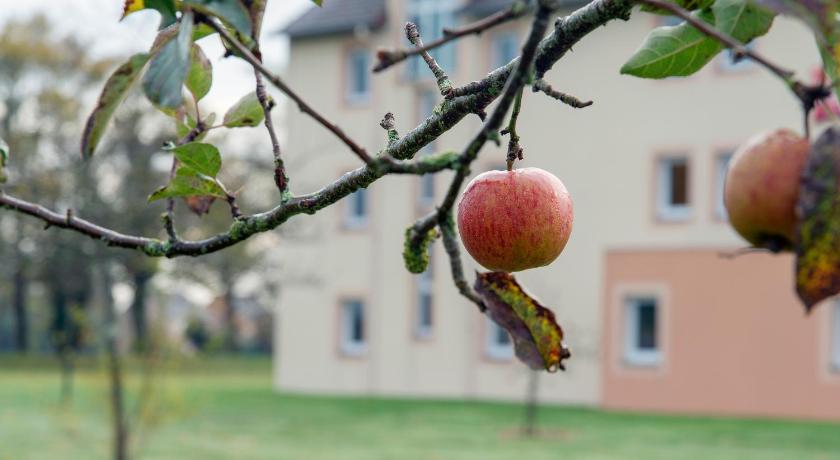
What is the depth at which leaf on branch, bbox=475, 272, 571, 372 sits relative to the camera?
1.16m

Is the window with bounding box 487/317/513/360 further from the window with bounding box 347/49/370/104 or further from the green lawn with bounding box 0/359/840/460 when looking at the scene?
the window with bounding box 347/49/370/104

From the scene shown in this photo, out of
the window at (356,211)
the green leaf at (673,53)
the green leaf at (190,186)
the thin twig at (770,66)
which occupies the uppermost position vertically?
the window at (356,211)

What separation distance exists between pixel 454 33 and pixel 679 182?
2073 centimetres

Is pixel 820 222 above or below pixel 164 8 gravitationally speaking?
below

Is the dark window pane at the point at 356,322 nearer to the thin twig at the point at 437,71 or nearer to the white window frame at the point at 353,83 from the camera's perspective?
the white window frame at the point at 353,83

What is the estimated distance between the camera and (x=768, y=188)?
0.83 m

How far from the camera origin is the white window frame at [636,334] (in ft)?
68.8

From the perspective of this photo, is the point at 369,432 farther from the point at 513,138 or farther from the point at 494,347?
the point at 513,138

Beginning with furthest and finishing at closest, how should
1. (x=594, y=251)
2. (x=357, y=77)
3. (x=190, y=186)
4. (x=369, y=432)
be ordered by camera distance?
(x=357, y=77), (x=594, y=251), (x=369, y=432), (x=190, y=186)

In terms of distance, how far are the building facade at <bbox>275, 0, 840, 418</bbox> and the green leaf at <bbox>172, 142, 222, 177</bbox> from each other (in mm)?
16011

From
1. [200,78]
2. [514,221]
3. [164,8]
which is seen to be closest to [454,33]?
[164,8]

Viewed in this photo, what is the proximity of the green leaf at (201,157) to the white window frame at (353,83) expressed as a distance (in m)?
23.2

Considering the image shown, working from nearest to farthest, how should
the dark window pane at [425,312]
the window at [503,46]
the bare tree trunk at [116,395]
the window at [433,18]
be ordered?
the bare tree trunk at [116,395], the window at [503,46], the window at [433,18], the dark window pane at [425,312]

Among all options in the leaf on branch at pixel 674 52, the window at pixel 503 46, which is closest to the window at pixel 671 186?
the window at pixel 503 46
